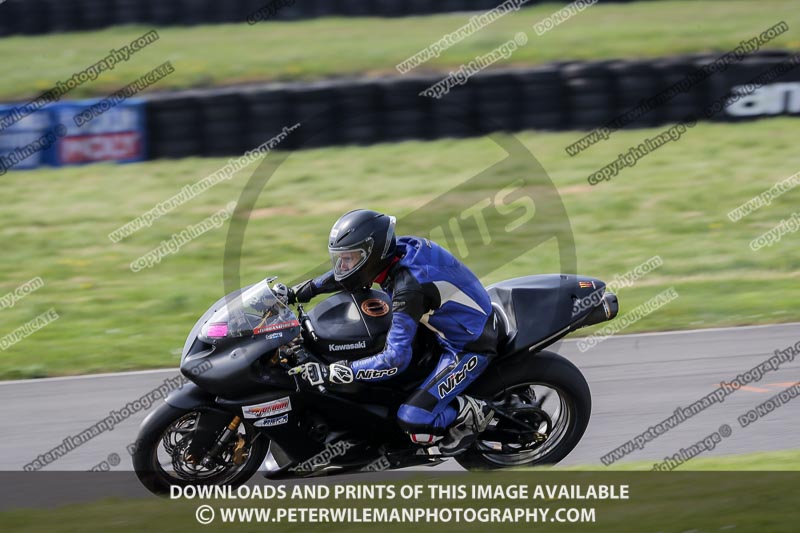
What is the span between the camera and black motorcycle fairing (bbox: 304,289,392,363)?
615cm

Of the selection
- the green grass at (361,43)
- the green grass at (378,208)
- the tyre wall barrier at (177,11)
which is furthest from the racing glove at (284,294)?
the tyre wall barrier at (177,11)

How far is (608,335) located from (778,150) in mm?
7390

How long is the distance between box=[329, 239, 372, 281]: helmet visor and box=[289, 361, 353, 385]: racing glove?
1.77ft

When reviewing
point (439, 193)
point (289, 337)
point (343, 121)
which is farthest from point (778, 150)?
point (289, 337)

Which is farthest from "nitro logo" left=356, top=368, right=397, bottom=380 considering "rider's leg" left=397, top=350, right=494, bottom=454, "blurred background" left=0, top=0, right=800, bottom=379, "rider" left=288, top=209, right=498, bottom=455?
"blurred background" left=0, top=0, right=800, bottom=379

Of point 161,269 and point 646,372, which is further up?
Answer: point 646,372

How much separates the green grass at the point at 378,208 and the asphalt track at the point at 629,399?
0.52 metres

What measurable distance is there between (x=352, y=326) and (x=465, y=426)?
98 cm

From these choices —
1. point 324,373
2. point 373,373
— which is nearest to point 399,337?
point 373,373

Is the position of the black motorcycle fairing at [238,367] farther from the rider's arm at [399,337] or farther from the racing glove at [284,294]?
the rider's arm at [399,337]

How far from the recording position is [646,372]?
8.47 meters

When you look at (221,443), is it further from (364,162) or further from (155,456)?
(364,162)

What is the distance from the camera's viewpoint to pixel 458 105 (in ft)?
50.5

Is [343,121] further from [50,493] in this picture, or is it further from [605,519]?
[605,519]
